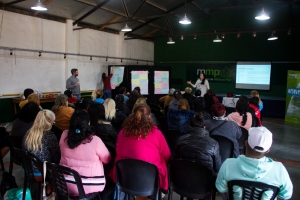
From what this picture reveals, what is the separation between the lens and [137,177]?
2227 mm

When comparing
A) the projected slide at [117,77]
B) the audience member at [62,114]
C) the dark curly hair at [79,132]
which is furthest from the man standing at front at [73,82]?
the dark curly hair at [79,132]

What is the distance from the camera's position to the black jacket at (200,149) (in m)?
2.31

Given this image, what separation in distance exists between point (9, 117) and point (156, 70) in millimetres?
6211

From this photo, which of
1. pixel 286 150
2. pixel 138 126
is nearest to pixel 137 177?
pixel 138 126

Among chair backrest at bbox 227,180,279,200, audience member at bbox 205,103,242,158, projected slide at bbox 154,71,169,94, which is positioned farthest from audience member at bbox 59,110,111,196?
projected slide at bbox 154,71,169,94

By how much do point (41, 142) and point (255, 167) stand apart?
1880mm

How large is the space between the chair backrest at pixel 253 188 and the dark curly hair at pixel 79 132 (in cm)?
120

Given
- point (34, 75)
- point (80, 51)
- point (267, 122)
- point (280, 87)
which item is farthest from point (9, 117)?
point (280, 87)

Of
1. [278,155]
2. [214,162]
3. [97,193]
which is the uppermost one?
[214,162]

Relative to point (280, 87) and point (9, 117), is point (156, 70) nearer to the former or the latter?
point (280, 87)

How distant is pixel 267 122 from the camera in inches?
330

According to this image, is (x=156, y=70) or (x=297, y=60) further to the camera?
(x=156, y=70)

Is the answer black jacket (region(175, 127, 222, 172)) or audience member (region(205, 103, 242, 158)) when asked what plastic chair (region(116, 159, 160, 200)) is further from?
audience member (region(205, 103, 242, 158))

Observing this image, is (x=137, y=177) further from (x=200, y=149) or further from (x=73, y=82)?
(x=73, y=82)
